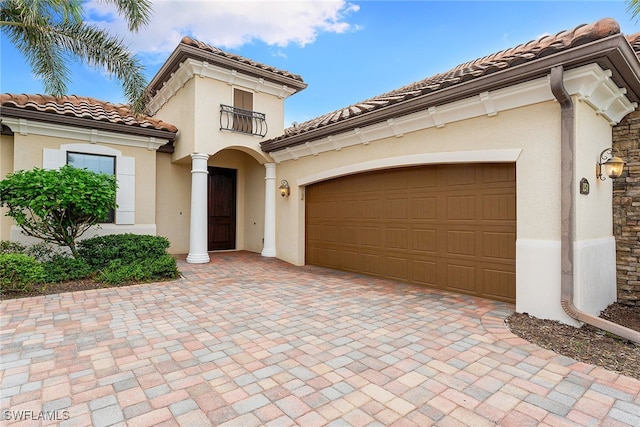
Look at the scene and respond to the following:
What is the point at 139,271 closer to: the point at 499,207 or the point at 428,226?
the point at 428,226

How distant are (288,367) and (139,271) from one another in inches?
186

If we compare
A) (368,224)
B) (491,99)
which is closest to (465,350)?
(491,99)

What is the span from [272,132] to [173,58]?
3228 mm

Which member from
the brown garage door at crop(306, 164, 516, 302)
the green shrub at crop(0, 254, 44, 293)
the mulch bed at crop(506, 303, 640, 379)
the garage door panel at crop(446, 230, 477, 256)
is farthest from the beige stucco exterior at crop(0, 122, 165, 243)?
the mulch bed at crop(506, 303, 640, 379)

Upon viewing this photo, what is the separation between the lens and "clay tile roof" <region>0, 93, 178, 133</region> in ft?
23.6

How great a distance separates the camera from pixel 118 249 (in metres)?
6.81

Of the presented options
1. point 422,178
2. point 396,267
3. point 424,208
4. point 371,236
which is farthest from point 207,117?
point 396,267

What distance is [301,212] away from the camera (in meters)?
8.93

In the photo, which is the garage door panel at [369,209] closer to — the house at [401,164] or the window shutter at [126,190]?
the house at [401,164]

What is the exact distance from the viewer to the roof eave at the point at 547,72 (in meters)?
3.66

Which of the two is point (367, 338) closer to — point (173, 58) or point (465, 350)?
point (465, 350)

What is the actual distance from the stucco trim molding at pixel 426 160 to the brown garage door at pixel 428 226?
31cm

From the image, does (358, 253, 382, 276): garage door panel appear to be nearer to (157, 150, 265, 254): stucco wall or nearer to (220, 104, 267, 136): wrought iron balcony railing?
(157, 150, 265, 254): stucco wall

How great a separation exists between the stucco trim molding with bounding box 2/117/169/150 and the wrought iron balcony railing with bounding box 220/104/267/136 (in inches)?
70.5
